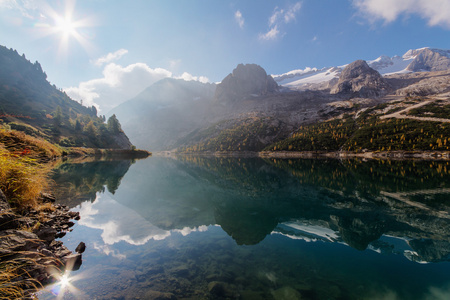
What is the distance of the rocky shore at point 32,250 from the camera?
5.41 m

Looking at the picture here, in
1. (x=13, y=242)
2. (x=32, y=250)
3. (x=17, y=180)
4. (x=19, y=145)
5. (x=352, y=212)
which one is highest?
(x=19, y=145)

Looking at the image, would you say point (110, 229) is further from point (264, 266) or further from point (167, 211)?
point (264, 266)

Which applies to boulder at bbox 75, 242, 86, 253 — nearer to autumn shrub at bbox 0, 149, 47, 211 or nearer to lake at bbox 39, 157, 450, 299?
lake at bbox 39, 157, 450, 299

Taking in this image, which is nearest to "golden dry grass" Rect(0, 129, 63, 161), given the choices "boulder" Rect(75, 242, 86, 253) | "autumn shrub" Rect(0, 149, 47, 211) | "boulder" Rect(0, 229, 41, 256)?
"autumn shrub" Rect(0, 149, 47, 211)

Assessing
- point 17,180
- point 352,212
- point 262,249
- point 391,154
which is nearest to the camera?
point 17,180

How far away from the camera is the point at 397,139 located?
9875 centimetres

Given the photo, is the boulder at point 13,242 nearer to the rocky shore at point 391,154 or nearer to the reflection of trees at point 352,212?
the reflection of trees at point 352,212

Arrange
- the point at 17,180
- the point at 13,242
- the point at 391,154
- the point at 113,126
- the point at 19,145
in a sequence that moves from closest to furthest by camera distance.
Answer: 1. the point at 13,242
2. the point at 17,180
3. the point at 19,145
4. the point at 391,154
5. the point at 113,126

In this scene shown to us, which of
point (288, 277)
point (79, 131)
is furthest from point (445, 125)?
point (79, 131)

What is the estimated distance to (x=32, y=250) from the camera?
257 inches

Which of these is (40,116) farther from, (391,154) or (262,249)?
(391,154)

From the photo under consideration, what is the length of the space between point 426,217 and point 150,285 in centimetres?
2109

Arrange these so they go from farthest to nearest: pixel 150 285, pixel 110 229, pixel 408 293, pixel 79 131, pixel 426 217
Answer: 1. pixel 79 131
2. pixel 426 217
3. pixel 110 229
4. pixel 150 285
5. pixel 408 293

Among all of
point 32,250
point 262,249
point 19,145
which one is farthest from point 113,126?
point 262,249
